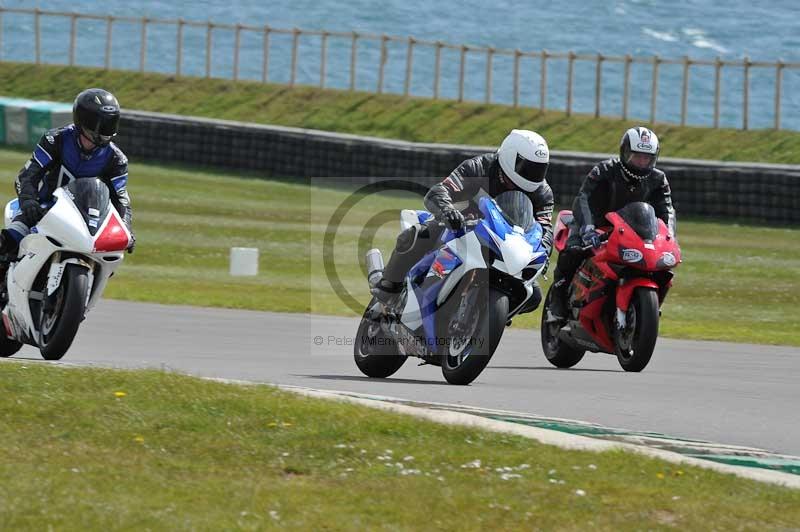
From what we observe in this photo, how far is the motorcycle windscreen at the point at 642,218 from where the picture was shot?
40.9 ft

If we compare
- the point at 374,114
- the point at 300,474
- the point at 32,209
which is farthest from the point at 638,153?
the point at 374,114

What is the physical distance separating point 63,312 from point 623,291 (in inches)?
184

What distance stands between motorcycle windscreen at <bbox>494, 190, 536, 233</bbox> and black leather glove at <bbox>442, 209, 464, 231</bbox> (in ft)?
1.11

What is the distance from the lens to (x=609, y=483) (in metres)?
7.14

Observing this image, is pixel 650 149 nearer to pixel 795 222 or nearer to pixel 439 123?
pixel 795 222

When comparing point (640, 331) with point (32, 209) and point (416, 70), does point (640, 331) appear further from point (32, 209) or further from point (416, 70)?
point (416, 70)

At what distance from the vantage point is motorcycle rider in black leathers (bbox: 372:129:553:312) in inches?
416

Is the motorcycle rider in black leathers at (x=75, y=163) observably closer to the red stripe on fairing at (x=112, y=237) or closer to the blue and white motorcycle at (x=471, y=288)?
the red stripe on fairing at (x=112, y=237)

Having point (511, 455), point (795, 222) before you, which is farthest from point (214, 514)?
point (795, 222)

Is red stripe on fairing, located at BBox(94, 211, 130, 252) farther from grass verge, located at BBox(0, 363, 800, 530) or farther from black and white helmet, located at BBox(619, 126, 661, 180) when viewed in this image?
black and white helmet, located at BBox(619, 126, 661, 180)

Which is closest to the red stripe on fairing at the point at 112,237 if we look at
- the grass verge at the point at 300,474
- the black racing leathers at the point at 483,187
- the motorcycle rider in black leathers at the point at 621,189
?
the grass verge at the point at 300,474

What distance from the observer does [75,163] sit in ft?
35.8

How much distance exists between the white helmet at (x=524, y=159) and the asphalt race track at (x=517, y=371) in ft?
5.08

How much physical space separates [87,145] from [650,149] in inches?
191
